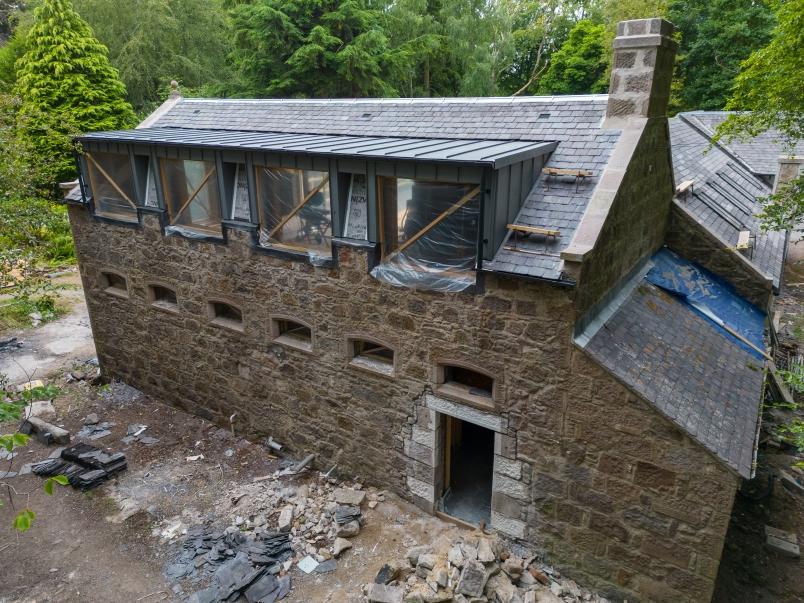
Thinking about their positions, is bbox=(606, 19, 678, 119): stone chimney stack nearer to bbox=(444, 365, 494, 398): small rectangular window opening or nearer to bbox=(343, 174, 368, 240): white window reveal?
bbox=(343, 174, 368, 240): white window reveal

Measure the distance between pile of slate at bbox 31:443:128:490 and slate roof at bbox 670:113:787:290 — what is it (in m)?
12.4

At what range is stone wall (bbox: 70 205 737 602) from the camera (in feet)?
22.5

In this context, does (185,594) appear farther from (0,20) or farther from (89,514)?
(0,20)

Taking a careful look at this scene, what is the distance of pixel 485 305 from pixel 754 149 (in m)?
18.6

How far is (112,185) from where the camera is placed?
1184 centimetres

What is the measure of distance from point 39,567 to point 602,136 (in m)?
11.2

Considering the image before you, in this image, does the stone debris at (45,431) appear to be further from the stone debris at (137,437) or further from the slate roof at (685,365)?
the slate roof at (685,365)

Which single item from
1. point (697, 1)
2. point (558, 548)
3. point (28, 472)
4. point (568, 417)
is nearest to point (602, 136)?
point (568, 417)

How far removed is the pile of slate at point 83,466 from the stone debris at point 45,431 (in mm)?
663

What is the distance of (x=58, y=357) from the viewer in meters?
16.3

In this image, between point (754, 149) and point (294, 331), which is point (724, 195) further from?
point (294, 331)

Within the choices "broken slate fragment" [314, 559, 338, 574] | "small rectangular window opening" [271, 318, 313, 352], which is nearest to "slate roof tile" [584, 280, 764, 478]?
"broken slate fragment" [314, 559, 338, 574]

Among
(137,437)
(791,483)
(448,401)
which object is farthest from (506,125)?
(137,437)

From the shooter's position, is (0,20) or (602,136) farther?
(0,20)
